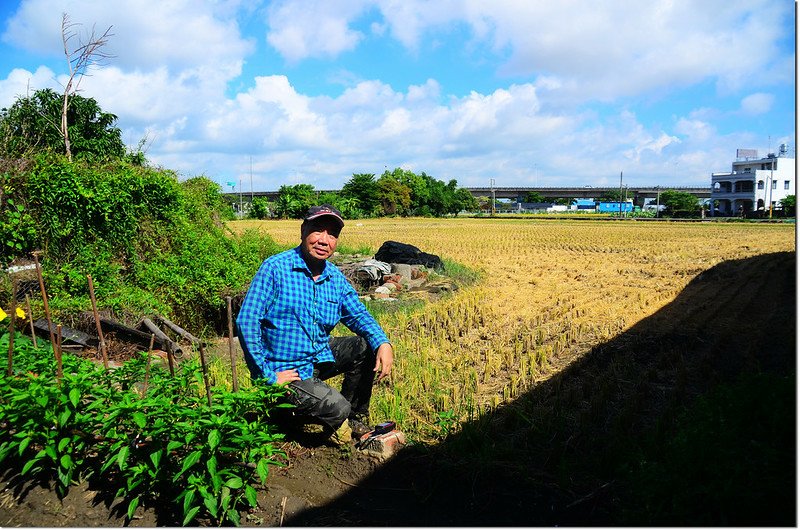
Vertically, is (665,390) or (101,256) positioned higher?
(101,256)

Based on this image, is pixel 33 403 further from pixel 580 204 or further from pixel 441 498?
pixel 580 204

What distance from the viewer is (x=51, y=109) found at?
16.0m

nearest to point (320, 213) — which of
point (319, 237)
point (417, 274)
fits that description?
point (319, 237)

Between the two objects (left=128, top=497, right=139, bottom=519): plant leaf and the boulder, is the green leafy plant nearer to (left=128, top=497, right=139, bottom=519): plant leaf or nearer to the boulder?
(left=128, top=497, right=139, bottom=519): plant leaf

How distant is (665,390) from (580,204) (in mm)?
125062

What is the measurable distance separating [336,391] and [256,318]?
2.25 ft

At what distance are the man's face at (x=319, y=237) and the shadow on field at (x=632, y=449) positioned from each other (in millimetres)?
1445

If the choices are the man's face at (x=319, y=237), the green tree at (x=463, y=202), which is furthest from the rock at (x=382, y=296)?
the green tree at (x=463, y=202)

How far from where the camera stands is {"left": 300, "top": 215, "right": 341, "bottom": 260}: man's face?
11.8 ft

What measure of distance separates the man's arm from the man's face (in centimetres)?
30

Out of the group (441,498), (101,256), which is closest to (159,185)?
(101,256)

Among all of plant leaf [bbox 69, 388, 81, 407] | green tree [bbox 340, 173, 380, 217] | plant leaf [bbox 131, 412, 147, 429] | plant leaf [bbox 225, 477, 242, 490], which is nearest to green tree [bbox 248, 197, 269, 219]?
green tree [bbox 340, 173, 380, 217]

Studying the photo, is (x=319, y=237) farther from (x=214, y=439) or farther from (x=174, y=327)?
(x=174, y=327)

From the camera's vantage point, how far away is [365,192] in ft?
223
